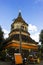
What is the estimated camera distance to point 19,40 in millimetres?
39906

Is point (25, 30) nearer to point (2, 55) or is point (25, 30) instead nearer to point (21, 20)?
point (21, 20)

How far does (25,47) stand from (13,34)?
4916 mm

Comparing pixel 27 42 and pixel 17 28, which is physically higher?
pixel 17 28

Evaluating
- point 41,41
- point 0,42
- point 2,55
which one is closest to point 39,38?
point 41,41

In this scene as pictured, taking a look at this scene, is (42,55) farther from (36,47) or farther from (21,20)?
(21,20)

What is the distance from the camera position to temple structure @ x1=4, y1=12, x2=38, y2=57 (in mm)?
38172

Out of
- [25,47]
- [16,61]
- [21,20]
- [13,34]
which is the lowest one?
[16,61]

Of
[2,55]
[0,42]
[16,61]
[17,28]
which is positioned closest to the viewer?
[16,61]

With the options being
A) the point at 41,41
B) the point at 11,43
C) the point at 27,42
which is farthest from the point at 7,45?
the point at 41,41

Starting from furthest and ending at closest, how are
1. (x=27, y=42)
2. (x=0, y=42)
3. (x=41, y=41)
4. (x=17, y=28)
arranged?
(x=41, y=41), (x=17, y=28), (x=27, y=42), (x=0, y=42)

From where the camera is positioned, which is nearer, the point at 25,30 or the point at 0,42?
the point at 0,42

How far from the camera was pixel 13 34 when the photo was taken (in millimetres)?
42469

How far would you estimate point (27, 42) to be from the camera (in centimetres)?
4112

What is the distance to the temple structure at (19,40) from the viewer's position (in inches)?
1503
